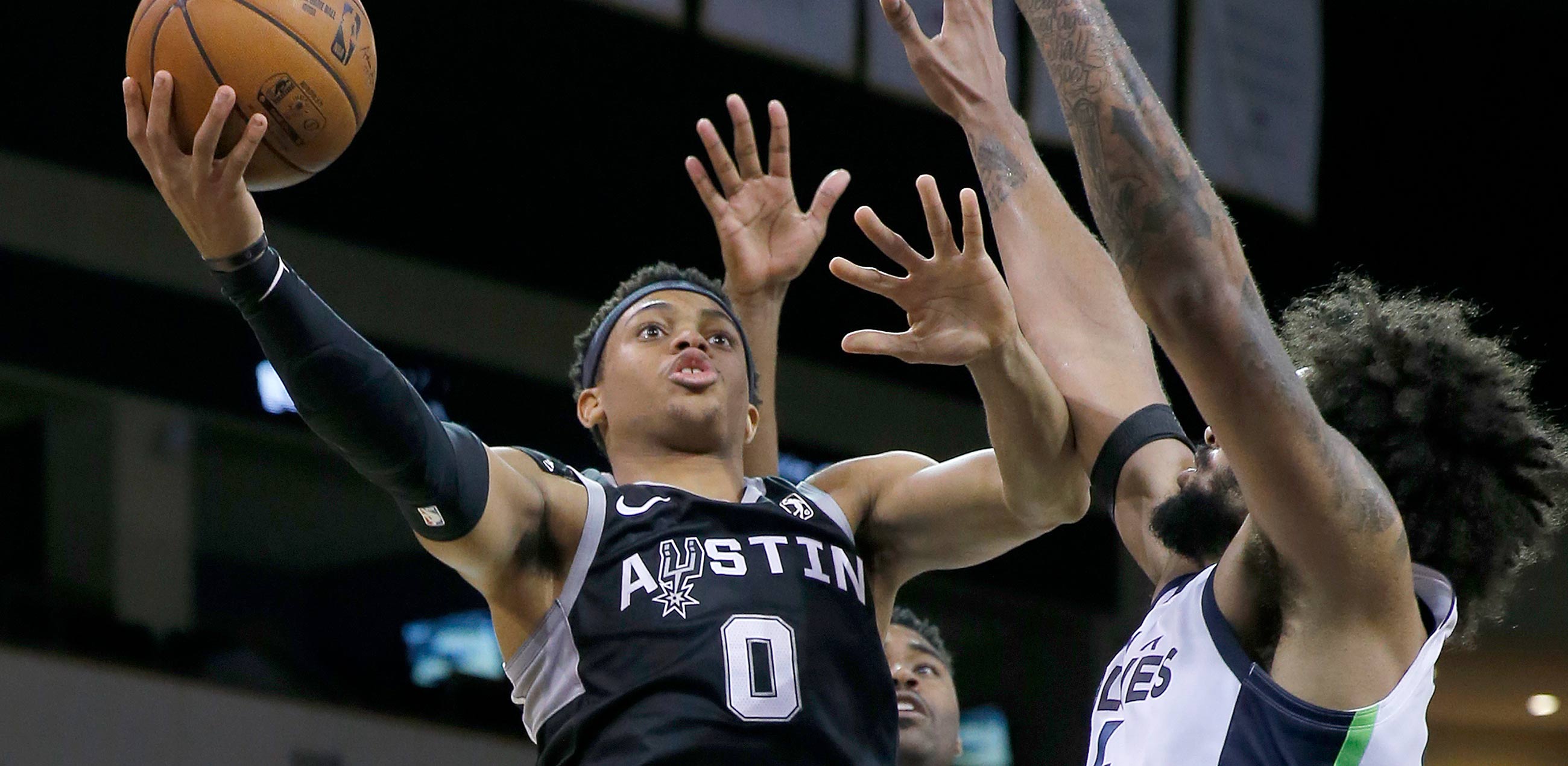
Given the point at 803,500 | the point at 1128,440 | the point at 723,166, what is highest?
the point at 723,166

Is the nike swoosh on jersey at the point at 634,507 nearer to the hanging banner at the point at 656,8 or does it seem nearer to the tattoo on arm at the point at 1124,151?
the tattoo on arm at the point at 1124,151

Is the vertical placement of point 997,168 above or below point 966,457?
above

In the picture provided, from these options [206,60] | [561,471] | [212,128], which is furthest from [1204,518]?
[206,60]

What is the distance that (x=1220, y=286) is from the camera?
201 centimetres

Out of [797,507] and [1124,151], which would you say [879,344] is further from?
[1124,151]

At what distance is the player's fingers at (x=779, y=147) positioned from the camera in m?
3.99

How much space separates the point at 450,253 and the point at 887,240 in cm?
711

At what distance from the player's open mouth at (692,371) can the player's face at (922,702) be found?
123 cm

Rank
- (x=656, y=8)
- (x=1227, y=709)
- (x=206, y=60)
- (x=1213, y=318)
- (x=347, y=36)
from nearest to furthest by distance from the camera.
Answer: (x=1213, y=318)
(x=1227, y=709)
(x=206, y=60)
(x=347, y=36)
(x=656, y=8)

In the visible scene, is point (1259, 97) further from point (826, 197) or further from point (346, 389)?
point (346, 389)

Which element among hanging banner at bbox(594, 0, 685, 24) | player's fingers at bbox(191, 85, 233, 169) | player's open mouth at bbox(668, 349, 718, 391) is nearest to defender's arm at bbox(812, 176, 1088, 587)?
player's open mouth at bbox(668, 349, 718, 391)

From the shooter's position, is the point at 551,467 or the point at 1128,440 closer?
the point at 1128,440

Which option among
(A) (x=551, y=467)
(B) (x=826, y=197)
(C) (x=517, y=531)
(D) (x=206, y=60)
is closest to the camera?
(D) (x=206, y=60)

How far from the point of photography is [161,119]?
2.64 meters
